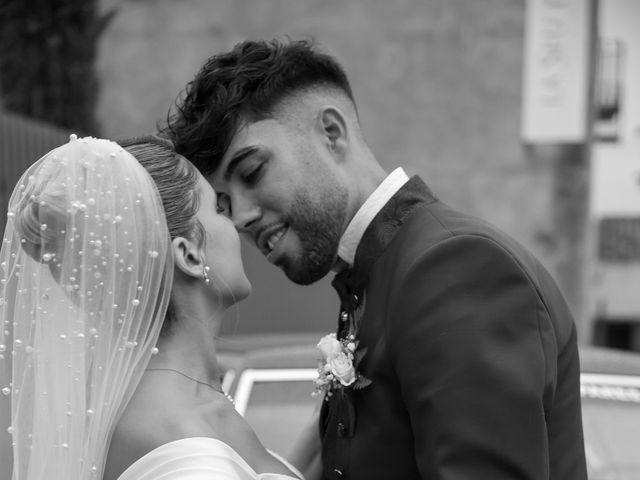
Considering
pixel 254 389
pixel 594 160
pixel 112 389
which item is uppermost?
pixel 112 389

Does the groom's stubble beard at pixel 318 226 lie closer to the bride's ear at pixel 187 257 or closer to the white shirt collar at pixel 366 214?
the white shirt collar at pixel 366 214

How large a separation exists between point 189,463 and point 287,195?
723 millimetres

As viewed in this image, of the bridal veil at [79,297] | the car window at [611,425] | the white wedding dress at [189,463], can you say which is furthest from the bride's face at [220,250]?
the car window at [611,425]

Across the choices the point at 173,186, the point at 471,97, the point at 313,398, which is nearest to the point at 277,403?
the point at 313,398

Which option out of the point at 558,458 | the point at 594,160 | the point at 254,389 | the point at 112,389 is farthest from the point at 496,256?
the point at 594,160

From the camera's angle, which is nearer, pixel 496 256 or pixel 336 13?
pixel 496 256

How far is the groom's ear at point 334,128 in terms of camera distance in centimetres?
279

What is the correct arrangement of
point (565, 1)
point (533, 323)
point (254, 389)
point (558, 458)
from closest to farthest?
point (533, 323), point (558, 458), point (254, 389), point (565, 1)

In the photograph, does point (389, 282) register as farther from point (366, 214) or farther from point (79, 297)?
point (79, 297)

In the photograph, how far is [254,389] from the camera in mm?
4117

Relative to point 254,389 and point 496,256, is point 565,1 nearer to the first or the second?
point 254,389

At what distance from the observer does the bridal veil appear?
2.40 metres

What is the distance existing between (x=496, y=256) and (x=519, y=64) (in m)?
8.01

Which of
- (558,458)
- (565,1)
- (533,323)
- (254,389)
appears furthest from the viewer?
(565,1)
